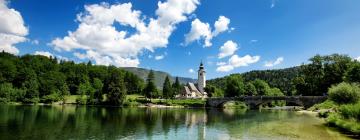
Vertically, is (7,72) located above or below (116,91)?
above

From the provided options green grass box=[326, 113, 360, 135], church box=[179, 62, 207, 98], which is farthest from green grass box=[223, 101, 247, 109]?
green grass box=[326, 113, 360, 135]

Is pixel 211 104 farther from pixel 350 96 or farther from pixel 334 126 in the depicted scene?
pixel 334 126

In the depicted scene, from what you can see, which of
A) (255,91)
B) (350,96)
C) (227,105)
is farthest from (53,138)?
(255,91)

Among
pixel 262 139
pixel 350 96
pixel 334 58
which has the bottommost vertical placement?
pixel 262 139

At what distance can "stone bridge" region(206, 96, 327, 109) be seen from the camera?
81000mm

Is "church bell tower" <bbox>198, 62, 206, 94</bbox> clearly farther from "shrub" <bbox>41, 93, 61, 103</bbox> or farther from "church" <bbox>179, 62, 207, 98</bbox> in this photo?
"shrub" <bbox>41, 93, 61, 103</bbox>

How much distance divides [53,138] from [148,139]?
8.09 metres

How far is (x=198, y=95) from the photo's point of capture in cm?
15000

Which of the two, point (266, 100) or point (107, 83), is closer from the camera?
point (266, 100)

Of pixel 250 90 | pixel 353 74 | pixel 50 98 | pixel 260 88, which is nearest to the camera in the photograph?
pixel 353 74

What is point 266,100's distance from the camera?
304ft

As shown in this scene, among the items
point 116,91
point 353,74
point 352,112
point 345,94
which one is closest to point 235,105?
point 353,74

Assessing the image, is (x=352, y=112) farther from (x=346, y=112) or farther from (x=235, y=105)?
(x=235, y=105)

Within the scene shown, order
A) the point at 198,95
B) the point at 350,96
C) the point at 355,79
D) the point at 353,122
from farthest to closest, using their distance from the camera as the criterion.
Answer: the point at 198,95, the point at 355,79, the point at 350,96, the point at 353,122
